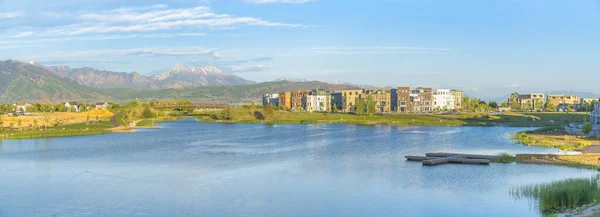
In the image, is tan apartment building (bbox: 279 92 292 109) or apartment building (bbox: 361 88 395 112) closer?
apartment building (bbox: 361 88 395 112)

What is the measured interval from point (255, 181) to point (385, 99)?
114 m

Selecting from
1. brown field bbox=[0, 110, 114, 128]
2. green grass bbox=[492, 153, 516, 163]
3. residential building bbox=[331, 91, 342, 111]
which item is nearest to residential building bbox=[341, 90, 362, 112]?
residential building bbox=[331, 91, 342, 111]

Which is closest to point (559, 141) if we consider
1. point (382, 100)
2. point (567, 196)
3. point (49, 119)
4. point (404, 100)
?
point (567, 196)

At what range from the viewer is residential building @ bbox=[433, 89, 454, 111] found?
497 ft

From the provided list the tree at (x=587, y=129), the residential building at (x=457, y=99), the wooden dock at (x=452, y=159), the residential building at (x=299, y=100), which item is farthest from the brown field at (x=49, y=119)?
the residential building at (x=457, y=99)

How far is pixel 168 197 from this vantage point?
30.4 m

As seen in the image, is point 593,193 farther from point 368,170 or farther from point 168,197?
point 168,197

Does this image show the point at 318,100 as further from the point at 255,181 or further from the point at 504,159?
the point at 255,181

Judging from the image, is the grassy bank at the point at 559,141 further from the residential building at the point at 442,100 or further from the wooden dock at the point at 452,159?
the residential building at the point at 442,100

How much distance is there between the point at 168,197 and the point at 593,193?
1974 cm

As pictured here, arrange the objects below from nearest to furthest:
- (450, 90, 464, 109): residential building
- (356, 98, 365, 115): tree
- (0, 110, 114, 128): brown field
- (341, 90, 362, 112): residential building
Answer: (0, 110, 114, 128): brown field < (356, 98, 365, 115): tree < (341, 90, 362, 112): residential building < (450, 90, 464, 109): residential building

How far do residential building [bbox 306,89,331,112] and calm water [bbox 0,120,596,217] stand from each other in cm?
10092

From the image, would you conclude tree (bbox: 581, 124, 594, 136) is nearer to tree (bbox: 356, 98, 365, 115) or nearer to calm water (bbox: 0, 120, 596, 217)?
calm water (bbox: 0, 120, 596, 217)

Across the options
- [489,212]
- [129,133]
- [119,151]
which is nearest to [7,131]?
[129,133]
